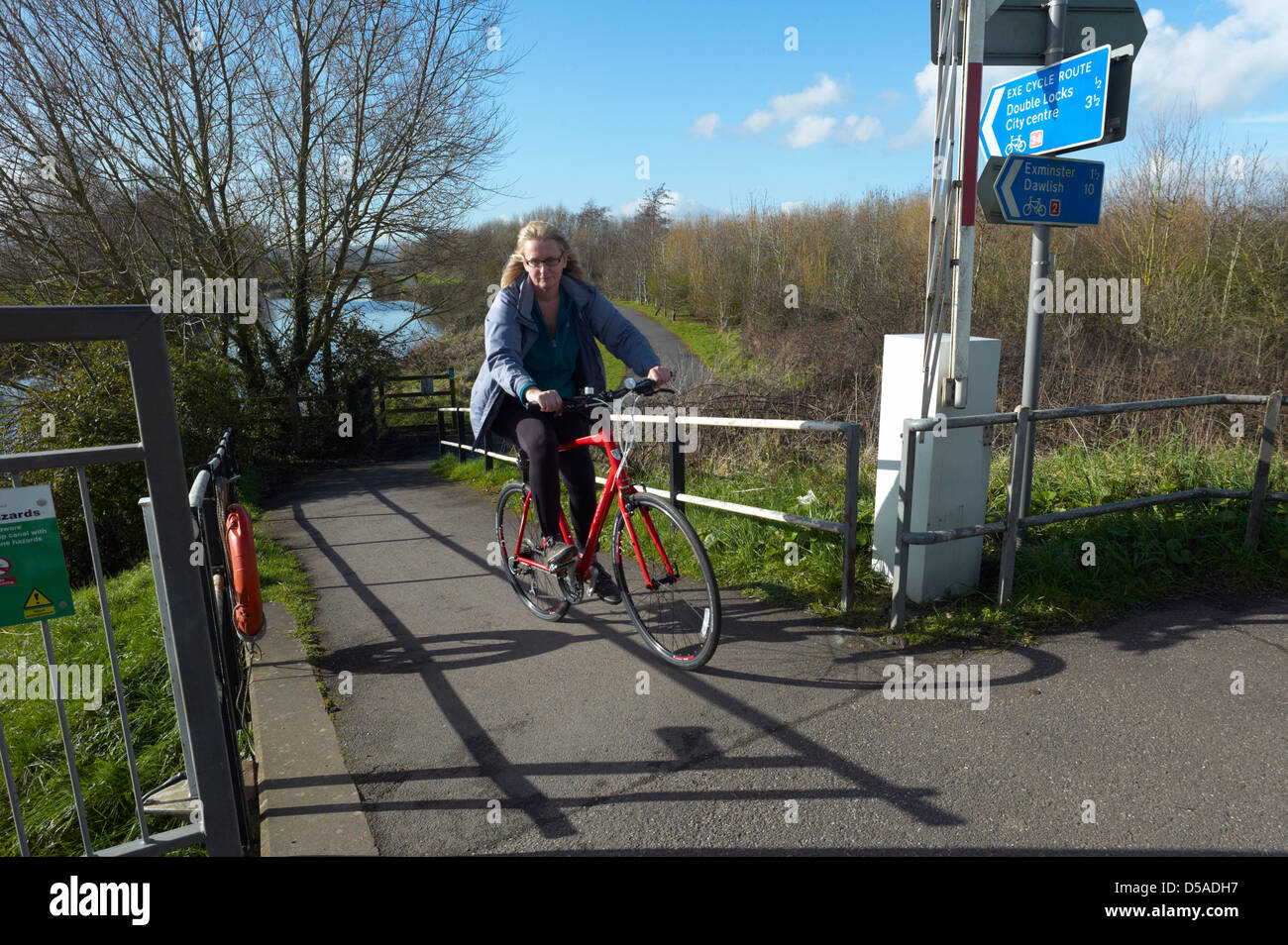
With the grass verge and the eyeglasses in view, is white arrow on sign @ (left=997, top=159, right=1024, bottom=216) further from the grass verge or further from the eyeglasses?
the grass verge

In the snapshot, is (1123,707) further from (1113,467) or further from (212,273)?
(212,273)

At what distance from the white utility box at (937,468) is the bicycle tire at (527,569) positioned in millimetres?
1934

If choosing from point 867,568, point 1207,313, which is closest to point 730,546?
point 867,568

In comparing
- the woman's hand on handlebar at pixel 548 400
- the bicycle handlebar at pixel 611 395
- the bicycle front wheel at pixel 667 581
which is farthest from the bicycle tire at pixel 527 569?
the woman's hand on handlebar at pixel 548 400

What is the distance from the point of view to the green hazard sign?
6.67 ft

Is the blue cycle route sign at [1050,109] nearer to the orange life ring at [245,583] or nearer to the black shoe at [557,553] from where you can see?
the black shoe at [557,553]

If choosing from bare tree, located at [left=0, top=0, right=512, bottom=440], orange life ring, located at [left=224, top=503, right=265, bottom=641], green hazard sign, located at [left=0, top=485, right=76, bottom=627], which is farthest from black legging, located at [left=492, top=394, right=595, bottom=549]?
bare tree, located at [left=0, top=0, right=512, bottom=440]

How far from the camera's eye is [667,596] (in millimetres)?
4020

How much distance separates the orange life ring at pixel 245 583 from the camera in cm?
347

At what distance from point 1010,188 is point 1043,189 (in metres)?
0.27

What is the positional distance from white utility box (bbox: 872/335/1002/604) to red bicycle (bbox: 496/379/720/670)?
1255 mm

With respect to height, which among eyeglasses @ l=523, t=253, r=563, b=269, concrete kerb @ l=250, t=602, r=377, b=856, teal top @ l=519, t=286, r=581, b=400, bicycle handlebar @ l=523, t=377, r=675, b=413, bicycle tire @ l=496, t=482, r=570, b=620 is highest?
eyeglasses @ l=523, t=253, r=563, b=269

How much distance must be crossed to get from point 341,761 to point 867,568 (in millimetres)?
3026

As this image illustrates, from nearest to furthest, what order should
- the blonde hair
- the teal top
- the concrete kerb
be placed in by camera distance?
the concrete kerb < the blonde hair < the teal top
